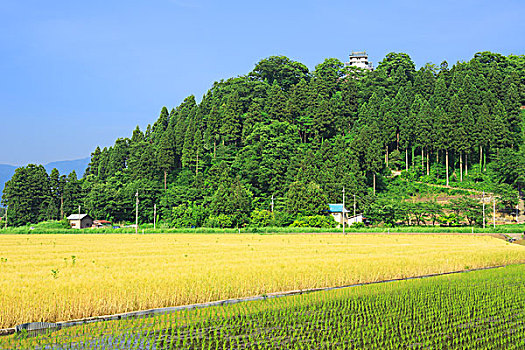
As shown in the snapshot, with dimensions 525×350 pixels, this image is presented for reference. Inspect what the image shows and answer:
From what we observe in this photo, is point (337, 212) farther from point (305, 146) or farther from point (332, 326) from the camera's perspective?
point (332, 326)

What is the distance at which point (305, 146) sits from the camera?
3971 inches

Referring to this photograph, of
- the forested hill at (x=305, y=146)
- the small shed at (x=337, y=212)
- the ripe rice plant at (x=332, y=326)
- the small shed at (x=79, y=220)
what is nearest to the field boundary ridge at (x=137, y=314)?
the ripe rice plant at (x=332, y=326)

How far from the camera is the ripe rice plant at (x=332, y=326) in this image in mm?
9914

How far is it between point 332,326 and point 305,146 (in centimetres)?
9022

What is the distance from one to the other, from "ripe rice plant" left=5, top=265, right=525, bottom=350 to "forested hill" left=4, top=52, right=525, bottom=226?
58.4 metres

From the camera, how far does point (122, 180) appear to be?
102 metres

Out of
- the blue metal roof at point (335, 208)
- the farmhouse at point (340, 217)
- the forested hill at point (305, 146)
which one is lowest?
the farmhouse at point (340, 217)

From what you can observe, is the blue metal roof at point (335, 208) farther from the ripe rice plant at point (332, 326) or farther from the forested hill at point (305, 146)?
the ripe rice plant at point (332, 326)

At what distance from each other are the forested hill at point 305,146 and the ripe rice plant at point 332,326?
58.4m

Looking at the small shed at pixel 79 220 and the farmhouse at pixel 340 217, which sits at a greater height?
the farmhouse at pixel 340 217

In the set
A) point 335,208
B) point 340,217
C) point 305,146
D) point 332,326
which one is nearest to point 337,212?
point 335,208

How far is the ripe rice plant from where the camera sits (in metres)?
9.91

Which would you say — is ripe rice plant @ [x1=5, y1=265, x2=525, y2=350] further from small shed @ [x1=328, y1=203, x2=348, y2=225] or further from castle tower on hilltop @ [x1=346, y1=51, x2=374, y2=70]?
castle tower on hilltop @ [x1=346, y1=51, x2=374, y2=70]

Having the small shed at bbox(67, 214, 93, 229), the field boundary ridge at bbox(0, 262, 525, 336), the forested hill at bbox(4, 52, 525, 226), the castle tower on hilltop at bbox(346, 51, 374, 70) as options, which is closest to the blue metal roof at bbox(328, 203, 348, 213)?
the forested hill at bbox(4, 52, 525, 226)
